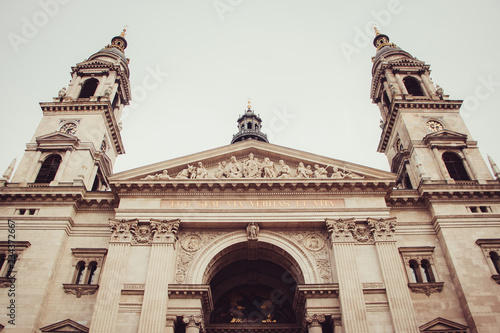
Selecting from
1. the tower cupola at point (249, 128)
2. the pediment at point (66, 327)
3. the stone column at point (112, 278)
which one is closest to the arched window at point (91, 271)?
the stone column at point (112, 278)

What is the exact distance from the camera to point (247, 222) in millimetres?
22234

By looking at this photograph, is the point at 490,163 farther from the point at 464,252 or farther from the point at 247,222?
the point at 247,222

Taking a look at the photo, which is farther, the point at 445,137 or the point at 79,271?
the point at 445,137

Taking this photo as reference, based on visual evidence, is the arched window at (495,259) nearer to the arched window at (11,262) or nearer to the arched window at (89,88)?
the arched window at (11,262)

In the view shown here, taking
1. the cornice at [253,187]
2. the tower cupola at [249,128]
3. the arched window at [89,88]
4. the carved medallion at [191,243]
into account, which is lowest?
the carved medallion at [191,243]

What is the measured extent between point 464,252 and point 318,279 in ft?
25.2

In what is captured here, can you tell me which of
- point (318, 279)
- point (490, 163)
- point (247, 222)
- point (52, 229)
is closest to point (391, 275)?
point (318, 279)

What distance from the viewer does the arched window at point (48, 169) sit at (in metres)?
26.2

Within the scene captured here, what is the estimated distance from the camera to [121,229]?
71.2ft

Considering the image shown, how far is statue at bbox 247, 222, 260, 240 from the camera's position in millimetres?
22016

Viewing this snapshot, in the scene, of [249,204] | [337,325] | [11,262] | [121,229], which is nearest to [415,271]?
[337,325]

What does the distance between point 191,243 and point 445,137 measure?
17.8 meters

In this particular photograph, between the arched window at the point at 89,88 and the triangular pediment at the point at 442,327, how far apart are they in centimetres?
2781

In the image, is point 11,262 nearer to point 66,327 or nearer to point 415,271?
point 66,327
